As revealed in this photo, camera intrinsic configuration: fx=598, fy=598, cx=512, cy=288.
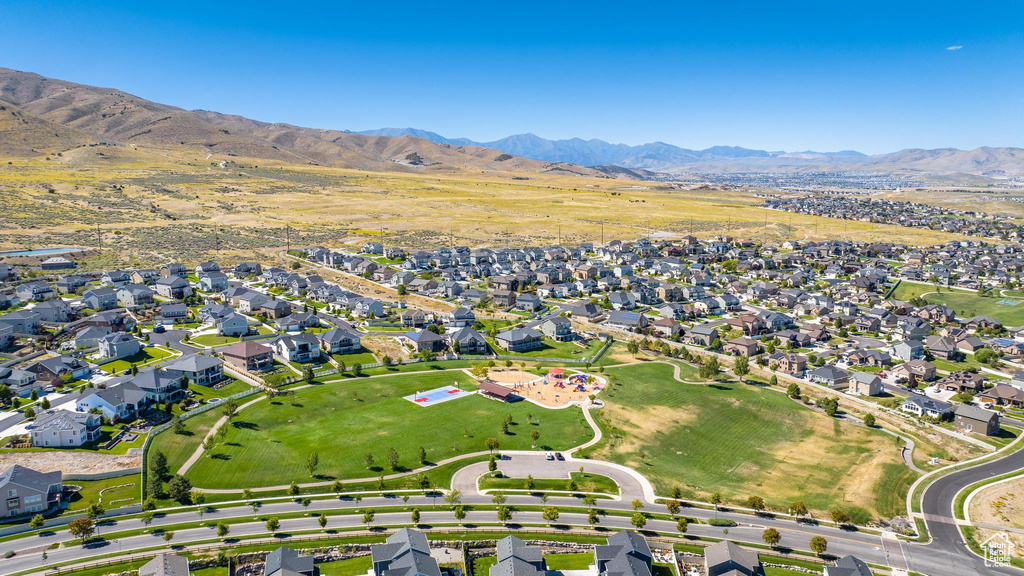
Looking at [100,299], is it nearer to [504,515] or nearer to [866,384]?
[504,515]

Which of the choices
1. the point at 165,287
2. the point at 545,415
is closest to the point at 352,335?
the point at 545,415

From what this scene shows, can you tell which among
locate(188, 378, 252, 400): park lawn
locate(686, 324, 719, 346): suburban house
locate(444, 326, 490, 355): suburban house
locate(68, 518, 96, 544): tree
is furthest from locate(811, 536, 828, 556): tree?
locate(188, 378, 252, 400): park lawn

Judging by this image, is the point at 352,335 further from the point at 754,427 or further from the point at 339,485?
the point at 754,427

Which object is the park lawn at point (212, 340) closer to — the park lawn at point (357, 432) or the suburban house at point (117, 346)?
the suburban house at point (117, 346)

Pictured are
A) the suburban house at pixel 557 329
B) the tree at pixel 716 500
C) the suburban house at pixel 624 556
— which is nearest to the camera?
the suburban house at pixel 624 556

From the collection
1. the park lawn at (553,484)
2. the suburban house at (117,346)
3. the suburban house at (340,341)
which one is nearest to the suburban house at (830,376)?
the park lawn at (553,484)
